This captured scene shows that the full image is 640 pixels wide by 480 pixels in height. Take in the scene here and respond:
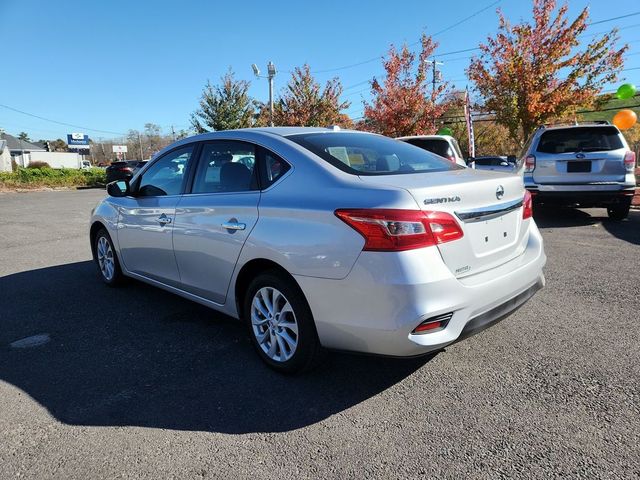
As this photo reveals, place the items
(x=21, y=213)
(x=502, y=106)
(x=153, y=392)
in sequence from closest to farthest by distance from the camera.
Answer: (x=153, y=392) → (x=21, y=213) → (x=502, y=106)

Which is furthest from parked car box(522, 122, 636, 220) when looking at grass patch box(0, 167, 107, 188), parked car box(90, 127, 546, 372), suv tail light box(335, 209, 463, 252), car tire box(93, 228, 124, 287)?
grass patch box(0, 167, 107, 188)

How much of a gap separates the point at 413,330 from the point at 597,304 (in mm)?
2684

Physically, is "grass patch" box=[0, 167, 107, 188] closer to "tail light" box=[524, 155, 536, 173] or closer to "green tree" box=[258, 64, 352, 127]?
"green tree" box=[258, 64, 352, 127]

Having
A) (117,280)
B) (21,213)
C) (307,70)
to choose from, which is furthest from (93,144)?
(117,280)

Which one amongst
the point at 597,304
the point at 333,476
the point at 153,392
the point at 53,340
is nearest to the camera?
the point at 333,476

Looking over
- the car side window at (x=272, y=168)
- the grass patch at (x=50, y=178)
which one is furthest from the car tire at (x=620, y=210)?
the grass patch at (x=50, y=178)

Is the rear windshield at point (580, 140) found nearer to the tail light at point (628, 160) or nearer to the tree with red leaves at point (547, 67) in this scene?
the tail light at point (628, 160)

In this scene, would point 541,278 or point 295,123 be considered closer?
point 541,278

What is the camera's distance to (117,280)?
512 cm

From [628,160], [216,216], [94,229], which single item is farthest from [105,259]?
[628,160]

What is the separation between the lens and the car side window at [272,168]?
3.09 metres

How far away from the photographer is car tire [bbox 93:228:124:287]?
5062mm

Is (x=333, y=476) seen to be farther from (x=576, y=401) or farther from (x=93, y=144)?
(x=93, y=144)

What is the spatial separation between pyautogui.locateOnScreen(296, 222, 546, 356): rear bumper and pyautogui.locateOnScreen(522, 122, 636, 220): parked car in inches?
248
